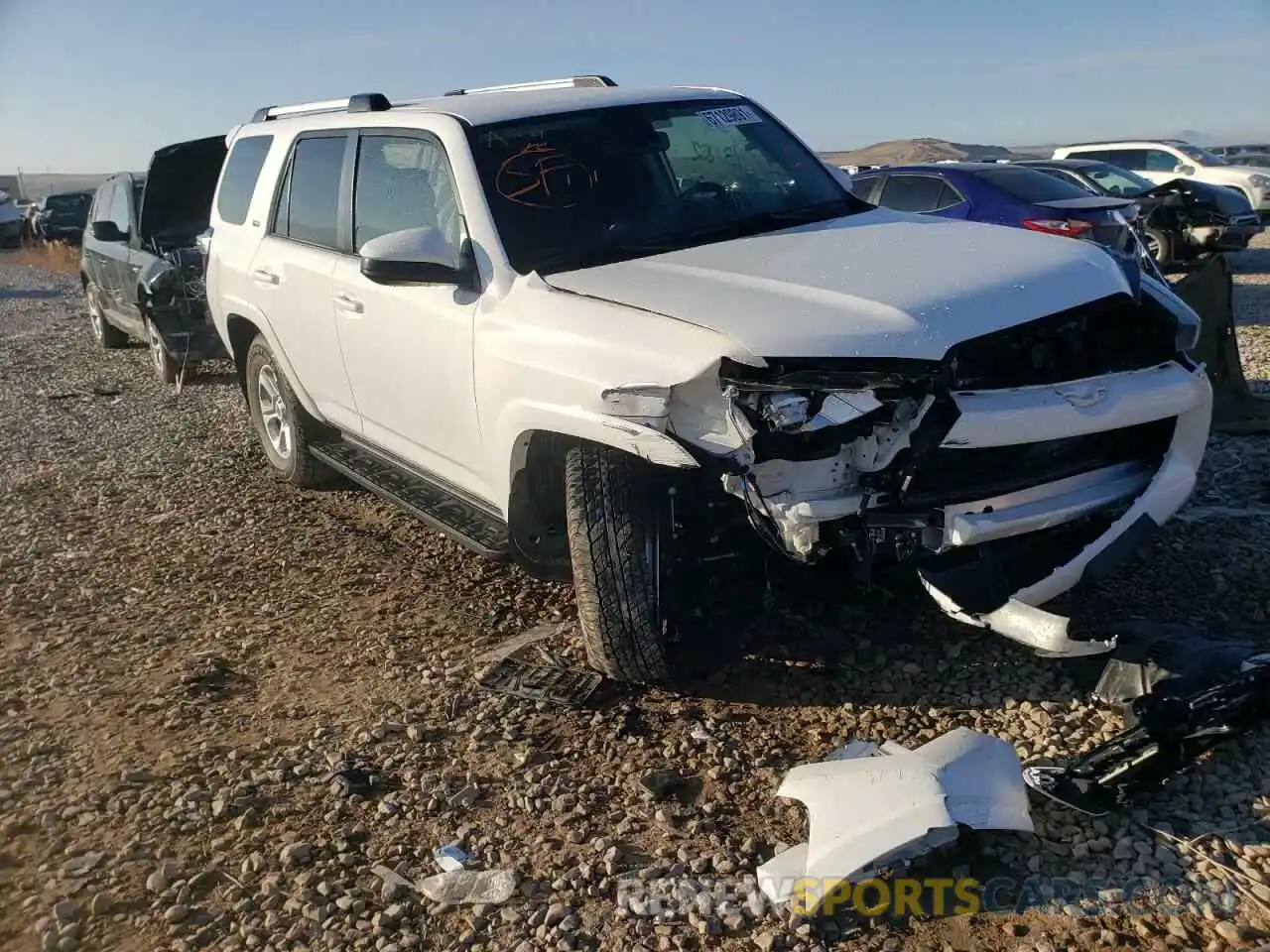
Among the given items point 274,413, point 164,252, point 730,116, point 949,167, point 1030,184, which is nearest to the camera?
point 730,116

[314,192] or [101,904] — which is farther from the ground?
[314,192]

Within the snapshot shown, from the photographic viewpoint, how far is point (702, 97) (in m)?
4.65

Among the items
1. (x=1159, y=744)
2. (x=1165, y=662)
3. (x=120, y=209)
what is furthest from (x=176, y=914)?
(x=120, y=209)

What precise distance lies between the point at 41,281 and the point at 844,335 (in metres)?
22.2

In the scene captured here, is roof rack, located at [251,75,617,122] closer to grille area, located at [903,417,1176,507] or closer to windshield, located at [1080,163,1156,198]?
grille area, located at [903,417,1176,507]

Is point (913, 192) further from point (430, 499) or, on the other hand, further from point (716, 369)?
point (716, 369)

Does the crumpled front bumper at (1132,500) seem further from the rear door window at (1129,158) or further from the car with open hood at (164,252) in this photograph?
the rear door window at (1129,158)

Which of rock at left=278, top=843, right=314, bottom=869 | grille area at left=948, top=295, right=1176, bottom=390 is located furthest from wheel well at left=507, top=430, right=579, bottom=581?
grille area at left=948, top=295, right=1176, bottom=390

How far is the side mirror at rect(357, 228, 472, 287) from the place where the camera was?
3.62 meters

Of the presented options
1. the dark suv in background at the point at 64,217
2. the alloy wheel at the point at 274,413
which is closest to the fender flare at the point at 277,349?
the alloy wheel at the point at 274,413

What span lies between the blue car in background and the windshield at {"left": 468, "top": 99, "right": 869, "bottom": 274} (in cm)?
424

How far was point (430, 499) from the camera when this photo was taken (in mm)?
4336

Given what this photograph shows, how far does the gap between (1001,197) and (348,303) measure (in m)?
7.05

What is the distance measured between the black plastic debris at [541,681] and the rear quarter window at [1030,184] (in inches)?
296
